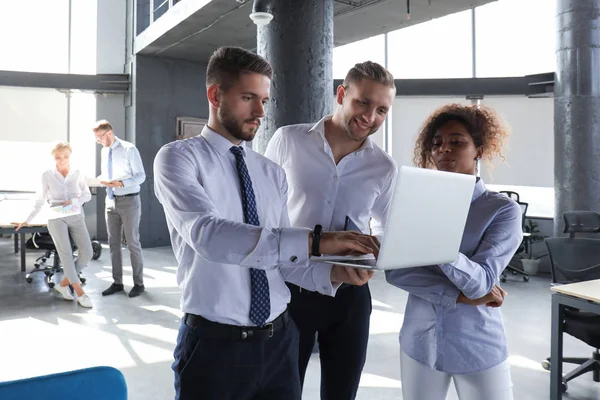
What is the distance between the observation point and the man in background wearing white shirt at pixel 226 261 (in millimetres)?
1466

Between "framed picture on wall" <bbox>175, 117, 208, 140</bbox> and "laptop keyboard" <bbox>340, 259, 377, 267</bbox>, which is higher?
"framed picture on wall" <bbox>175, 117, 208, 140</bbox>

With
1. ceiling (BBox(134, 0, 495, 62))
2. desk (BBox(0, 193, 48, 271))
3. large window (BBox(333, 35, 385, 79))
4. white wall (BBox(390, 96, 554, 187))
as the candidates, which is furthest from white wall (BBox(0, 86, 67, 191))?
white wall (BBox(390, 96, 554, 187))

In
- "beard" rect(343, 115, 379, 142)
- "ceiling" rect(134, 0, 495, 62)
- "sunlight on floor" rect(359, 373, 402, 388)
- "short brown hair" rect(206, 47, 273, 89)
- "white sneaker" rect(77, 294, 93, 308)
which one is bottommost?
"sunlight on floor" rect(359, 373, 402, 388)

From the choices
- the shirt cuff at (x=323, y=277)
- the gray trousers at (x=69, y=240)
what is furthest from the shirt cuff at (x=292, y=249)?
the gray trousers at (x=69, y=240)

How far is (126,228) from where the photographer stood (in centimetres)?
609

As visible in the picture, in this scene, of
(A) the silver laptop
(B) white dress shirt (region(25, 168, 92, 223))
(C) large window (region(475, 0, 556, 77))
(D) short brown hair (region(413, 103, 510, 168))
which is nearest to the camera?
(A) the silver laptop

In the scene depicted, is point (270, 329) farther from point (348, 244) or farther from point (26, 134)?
point (26, 134)

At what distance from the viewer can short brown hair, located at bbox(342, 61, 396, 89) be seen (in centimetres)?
197

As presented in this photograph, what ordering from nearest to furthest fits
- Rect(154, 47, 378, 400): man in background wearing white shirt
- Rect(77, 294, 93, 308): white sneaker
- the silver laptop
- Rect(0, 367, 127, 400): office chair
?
1. Rect(0, 367, 127, 400): office chair
2. the silver laptop
3. Rect(154, 47, 378, 400): man in background wearing white shirt
4. Rect(77, 294, 93, 308): white sneaker

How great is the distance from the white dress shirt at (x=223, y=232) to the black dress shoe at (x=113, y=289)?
16.2ft

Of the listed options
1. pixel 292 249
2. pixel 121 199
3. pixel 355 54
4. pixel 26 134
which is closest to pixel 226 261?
pixel 292 249

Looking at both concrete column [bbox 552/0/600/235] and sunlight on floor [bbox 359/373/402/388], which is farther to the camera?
concrete column [bbox 552/0/600/235]

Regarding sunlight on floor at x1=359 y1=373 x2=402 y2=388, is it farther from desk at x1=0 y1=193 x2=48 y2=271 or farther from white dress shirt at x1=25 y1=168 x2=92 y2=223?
desk at x1=0 y1=193 x2=48 y2=271

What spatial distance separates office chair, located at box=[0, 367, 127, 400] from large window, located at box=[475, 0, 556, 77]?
30.5 feet
